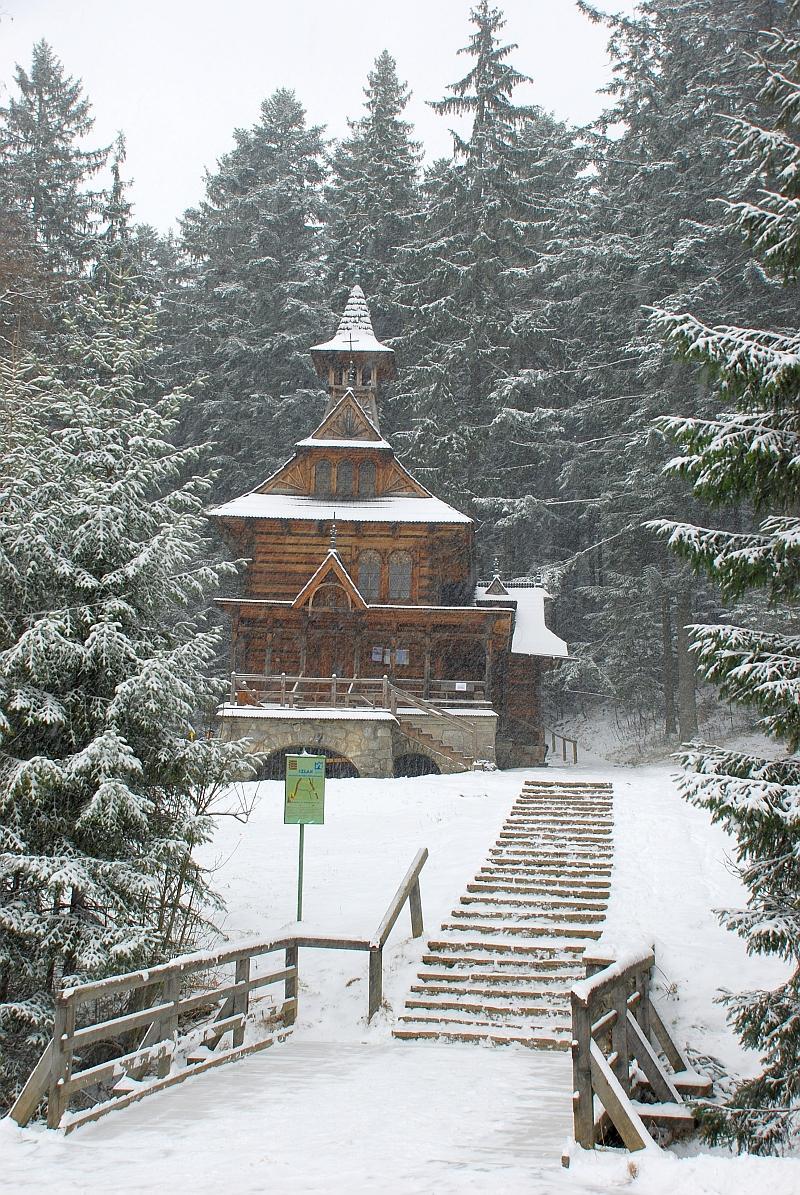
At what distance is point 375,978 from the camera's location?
10.2m

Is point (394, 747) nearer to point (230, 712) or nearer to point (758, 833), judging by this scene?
point (230, 712)

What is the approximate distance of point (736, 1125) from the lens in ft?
23.4

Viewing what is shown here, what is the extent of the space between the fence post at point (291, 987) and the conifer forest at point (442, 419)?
1.21m

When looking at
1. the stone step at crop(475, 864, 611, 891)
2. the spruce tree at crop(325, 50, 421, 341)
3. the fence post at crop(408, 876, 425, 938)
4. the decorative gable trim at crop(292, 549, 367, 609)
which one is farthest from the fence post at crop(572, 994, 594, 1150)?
the spruce tree at crop(325, 50, 421, 341)

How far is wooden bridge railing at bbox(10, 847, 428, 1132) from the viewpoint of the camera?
6.66 m

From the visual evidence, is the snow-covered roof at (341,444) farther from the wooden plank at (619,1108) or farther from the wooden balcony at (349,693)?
the wooden plank at (619,1108)

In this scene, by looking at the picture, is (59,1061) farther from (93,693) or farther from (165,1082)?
(93,693)

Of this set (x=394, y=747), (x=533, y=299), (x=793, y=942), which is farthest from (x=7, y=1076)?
(x=533, y=299)

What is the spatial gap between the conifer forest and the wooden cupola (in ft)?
Result: 10.7

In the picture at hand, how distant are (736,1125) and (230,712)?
18.8 meters

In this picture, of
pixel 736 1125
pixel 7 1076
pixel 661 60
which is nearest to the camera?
pixel 736 1125

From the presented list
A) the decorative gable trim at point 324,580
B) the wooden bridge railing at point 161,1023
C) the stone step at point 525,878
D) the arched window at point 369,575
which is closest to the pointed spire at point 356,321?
the arched window at point 369,575

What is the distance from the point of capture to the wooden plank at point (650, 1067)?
306 inches

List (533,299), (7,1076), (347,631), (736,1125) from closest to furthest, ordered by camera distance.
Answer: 1. (736,1125)
2. (7,1076)
3. (347,631)
4. (533,299)
